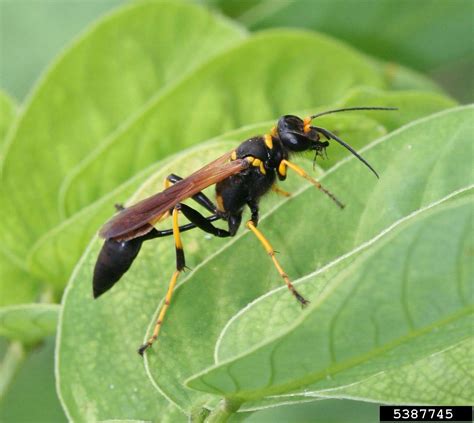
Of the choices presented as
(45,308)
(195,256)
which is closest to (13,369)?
(45,308)

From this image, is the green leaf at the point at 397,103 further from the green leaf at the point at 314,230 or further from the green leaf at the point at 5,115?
the green leaf at the point at 5,115

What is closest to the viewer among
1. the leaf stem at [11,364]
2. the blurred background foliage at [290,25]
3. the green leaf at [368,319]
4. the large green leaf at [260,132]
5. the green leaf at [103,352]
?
the green leaf at [368,319]

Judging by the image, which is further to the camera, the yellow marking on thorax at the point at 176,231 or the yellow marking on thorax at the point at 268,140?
the yellow marking on thorax at the point at 268,140

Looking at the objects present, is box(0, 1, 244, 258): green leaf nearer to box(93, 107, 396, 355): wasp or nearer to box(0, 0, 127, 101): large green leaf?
box(93, 107, 396, 355): wasp

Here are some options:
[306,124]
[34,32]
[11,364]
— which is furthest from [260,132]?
[34,32]

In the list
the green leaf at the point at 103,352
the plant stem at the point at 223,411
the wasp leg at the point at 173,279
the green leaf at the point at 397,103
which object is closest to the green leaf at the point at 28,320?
the green leaf at the point at 103,352

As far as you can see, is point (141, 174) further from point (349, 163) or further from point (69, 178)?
point (349, 163)

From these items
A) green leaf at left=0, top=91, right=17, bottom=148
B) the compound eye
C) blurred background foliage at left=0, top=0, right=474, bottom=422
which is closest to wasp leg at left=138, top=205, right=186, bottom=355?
the compound eye

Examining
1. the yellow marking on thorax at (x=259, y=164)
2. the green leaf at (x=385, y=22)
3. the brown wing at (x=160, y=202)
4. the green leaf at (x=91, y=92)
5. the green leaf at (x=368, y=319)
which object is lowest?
the green leaf at (x=368, y=319)
